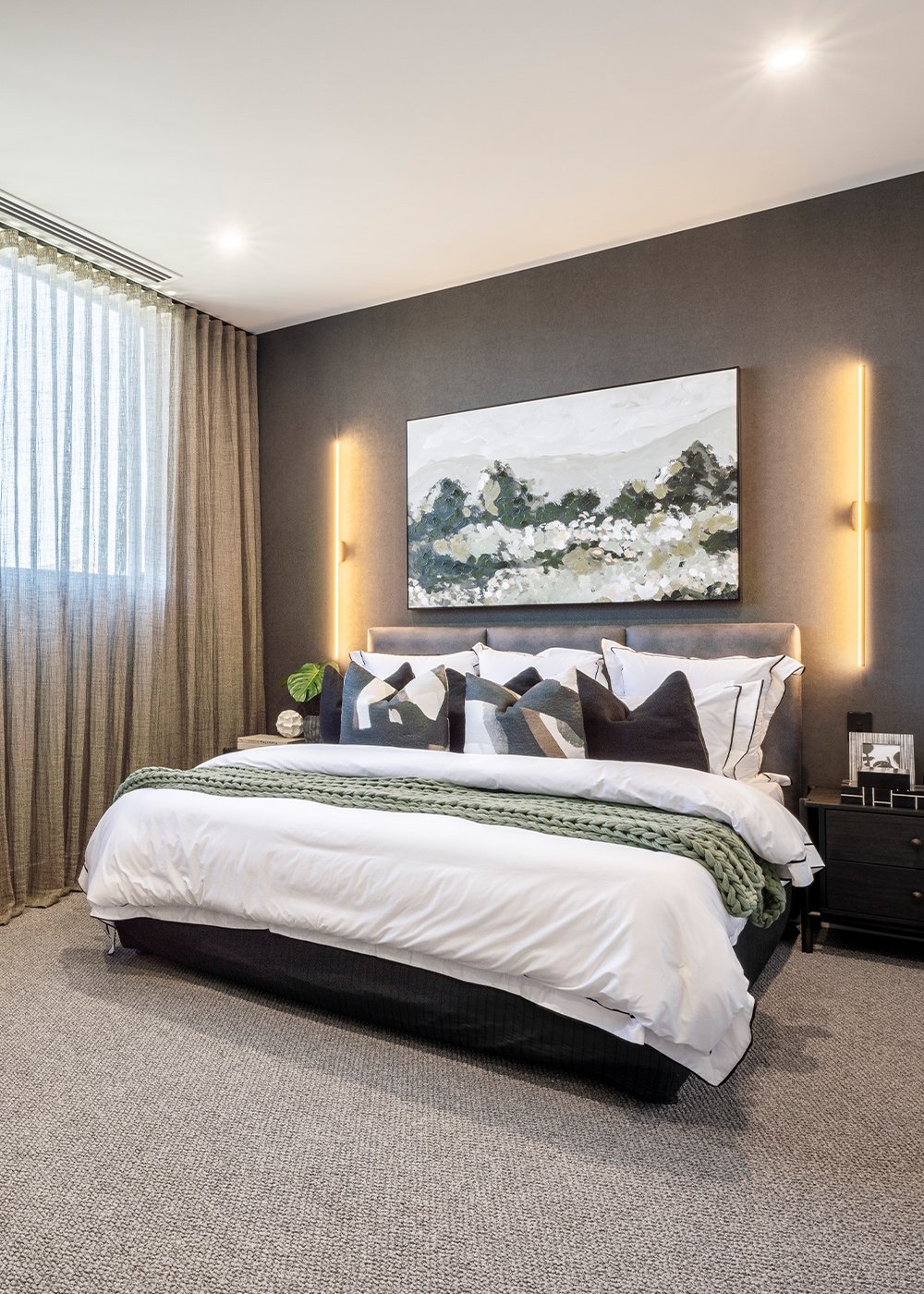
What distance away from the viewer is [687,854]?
1998 millimetres

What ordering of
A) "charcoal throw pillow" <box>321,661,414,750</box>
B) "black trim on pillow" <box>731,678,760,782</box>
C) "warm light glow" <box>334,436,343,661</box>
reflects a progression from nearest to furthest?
"black trim on pillow" <box>731,678,760,782</box> → "charcoal throw pillow" <box>321,661,414,750</box> → "warm light glow" <box>334,436,343,661</box>

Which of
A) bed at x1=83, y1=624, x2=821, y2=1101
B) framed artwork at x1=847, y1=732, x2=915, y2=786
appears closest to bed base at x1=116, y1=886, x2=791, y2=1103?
bed at x1=83, y1=624, x2=821, y2=1101

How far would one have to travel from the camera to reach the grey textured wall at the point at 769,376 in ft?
10.4

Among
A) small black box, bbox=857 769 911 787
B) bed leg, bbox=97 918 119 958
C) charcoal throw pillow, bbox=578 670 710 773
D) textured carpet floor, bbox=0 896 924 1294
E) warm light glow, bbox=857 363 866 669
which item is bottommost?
textured carpet floor, bbox=0 896 924 1294

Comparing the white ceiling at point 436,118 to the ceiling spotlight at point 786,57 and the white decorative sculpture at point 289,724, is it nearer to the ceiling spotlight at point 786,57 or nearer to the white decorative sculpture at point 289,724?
the ceiling spotlight at point 786,57

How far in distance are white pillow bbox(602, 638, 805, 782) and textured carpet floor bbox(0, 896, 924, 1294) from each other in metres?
0.88

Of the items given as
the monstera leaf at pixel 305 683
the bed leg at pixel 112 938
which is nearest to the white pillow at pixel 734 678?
the monstera leaf at pixel 305 683

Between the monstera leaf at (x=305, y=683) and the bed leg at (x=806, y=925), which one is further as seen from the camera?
the monstera leaf at (x=305, y=683)

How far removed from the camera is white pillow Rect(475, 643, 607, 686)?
342cm

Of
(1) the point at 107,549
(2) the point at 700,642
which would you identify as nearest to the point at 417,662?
(2) the point at 700,642

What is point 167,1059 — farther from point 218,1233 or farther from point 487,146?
point 487,146

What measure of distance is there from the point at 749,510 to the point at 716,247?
1.11 meters

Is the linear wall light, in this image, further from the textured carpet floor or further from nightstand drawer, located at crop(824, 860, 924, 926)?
the textured carpet floor

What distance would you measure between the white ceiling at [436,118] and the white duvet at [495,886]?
2081 millimetres
